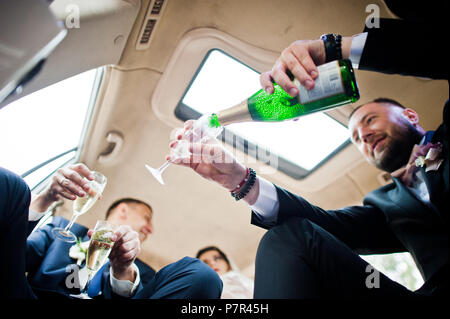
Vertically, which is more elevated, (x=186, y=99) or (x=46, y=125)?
(x=186, y=99)

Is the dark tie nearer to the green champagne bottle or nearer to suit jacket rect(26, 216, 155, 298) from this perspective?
suit jacket rect(26, 216, 155, 298)

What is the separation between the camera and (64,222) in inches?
69.4

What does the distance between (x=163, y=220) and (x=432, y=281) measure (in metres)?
1.85

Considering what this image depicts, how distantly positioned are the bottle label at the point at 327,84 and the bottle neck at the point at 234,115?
11.5 inches

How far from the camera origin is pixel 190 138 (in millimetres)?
847

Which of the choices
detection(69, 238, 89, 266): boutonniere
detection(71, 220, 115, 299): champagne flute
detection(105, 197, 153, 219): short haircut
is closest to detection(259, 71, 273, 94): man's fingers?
detection(71, 220, 115, 299): champagne flute

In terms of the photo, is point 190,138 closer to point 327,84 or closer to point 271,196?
point 271,196

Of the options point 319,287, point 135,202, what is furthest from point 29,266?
point 319,287

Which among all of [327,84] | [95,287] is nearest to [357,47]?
[327,84]

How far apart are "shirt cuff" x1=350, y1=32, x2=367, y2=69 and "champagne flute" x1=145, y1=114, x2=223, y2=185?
1.41ft

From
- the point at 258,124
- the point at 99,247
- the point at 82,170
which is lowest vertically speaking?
the point at 99,247

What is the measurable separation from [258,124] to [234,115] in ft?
2.34

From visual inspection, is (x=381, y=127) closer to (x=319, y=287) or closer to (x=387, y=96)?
(x=387, y=96)

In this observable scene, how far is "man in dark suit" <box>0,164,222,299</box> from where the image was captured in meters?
0.64
